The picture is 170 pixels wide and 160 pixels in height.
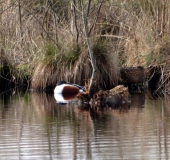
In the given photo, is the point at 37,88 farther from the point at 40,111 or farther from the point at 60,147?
the point at 60,147

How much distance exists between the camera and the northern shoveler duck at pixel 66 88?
17.3 m

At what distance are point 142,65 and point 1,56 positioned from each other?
4.26 m

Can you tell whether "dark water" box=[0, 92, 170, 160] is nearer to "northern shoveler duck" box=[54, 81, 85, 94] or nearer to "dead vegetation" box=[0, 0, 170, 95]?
"northern shoveler duck" box=[54, 81, 85, 94]

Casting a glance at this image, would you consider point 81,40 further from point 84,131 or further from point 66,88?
point 84,131

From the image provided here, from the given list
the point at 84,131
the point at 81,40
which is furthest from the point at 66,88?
the point at 84,131

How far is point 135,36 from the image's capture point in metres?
19.7

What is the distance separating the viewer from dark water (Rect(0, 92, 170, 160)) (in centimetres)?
852

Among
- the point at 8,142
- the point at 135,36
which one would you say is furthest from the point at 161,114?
the point at 135,36

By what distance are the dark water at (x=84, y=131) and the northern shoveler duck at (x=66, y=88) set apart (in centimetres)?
223

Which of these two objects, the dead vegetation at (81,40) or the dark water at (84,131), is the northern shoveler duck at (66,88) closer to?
the dead vegetation at (81,40)

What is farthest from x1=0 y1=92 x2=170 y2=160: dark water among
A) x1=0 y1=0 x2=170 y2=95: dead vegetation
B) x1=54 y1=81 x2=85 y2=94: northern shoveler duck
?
x1=0 y1=0 x2=170 y2=95: dead vegetation

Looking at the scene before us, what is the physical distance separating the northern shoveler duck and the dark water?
2225mm

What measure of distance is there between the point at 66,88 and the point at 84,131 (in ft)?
23.2

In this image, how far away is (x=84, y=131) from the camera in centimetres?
1041
